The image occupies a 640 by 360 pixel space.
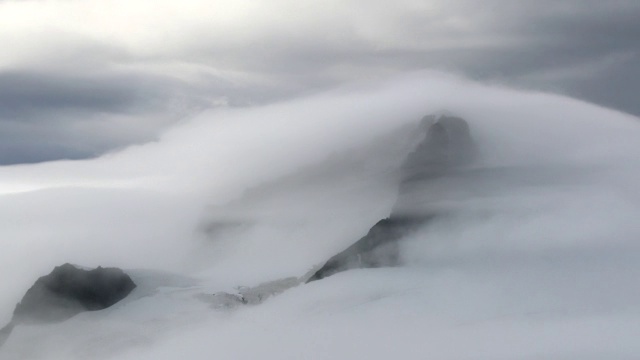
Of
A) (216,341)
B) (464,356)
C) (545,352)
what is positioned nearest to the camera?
(545,352)

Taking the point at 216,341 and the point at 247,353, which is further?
the point at 216,341

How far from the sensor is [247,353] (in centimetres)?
17962

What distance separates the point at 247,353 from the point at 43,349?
179ft

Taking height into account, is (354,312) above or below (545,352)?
above

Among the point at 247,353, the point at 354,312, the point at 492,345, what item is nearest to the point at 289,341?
the point at 247,353

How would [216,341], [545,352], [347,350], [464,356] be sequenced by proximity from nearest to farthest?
[545,352]
[464,356]
[347,350]
[216,341]

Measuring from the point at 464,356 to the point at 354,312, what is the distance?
49.3m

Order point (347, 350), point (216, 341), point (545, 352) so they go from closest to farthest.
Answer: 1. point (545, 352)
2. point (347, 350)
3. point (216, 341)

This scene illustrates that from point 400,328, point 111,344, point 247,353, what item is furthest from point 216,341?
point 400,328

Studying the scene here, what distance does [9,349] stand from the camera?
198 m

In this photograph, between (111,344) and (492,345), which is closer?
(492,345)

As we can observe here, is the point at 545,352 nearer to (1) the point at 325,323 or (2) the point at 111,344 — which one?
(1) the point at 325,323

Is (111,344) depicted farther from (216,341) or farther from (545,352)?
(545,352)

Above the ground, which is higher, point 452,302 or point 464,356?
point 452,302
